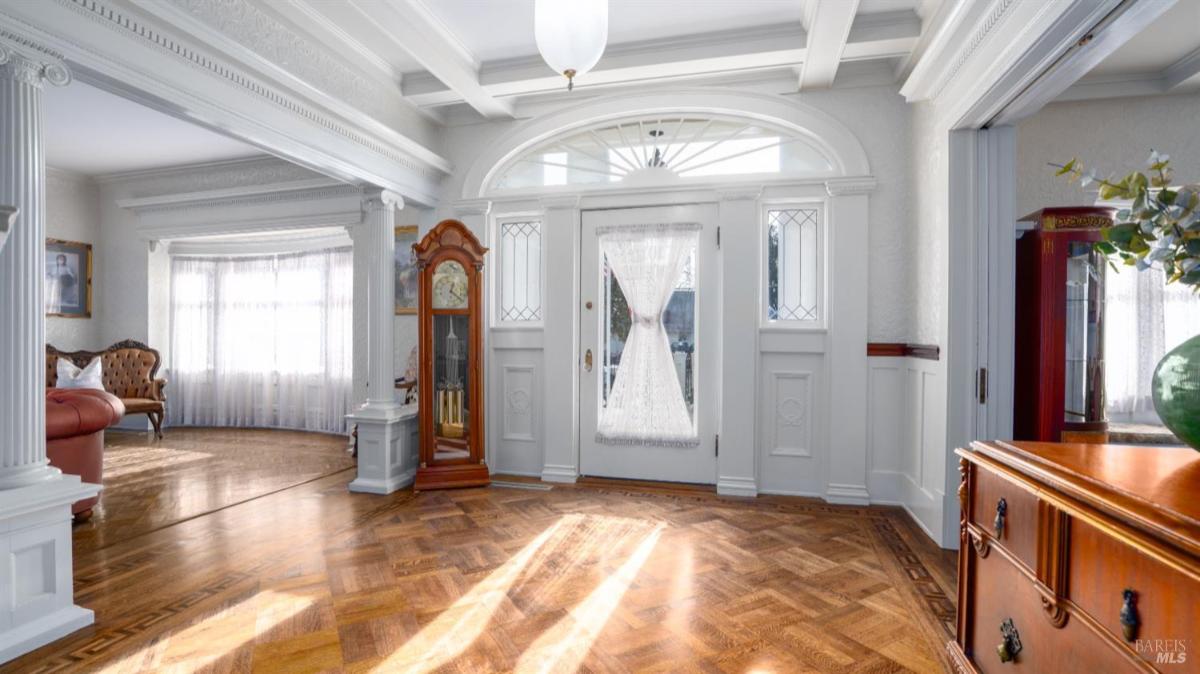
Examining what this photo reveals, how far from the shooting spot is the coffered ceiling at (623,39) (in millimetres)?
3117

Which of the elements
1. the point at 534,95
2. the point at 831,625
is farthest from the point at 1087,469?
the point at 534,95

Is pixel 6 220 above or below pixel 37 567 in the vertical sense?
above

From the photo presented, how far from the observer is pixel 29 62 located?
2109 millimetres

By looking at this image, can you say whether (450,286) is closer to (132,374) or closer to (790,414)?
(790,414)

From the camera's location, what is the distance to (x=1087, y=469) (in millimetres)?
1206

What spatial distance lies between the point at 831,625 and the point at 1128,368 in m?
3.80

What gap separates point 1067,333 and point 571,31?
114 inches

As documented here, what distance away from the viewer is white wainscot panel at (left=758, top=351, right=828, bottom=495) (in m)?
3.93

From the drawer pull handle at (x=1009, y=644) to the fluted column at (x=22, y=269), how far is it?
10.1 feet

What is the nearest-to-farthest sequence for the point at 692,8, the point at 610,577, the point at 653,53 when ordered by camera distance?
the point at 610,577 < the point at 692,8 < the point at 653,53

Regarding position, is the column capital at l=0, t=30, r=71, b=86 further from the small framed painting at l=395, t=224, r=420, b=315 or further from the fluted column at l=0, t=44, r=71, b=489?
the small framed painting at l=395, t=224, r=420, b=315

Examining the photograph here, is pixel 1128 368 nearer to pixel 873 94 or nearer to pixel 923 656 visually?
pixel 873 94

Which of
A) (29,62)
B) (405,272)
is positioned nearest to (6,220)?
(29,62)

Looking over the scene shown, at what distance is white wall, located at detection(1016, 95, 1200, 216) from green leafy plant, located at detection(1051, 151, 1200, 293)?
9.17ft
